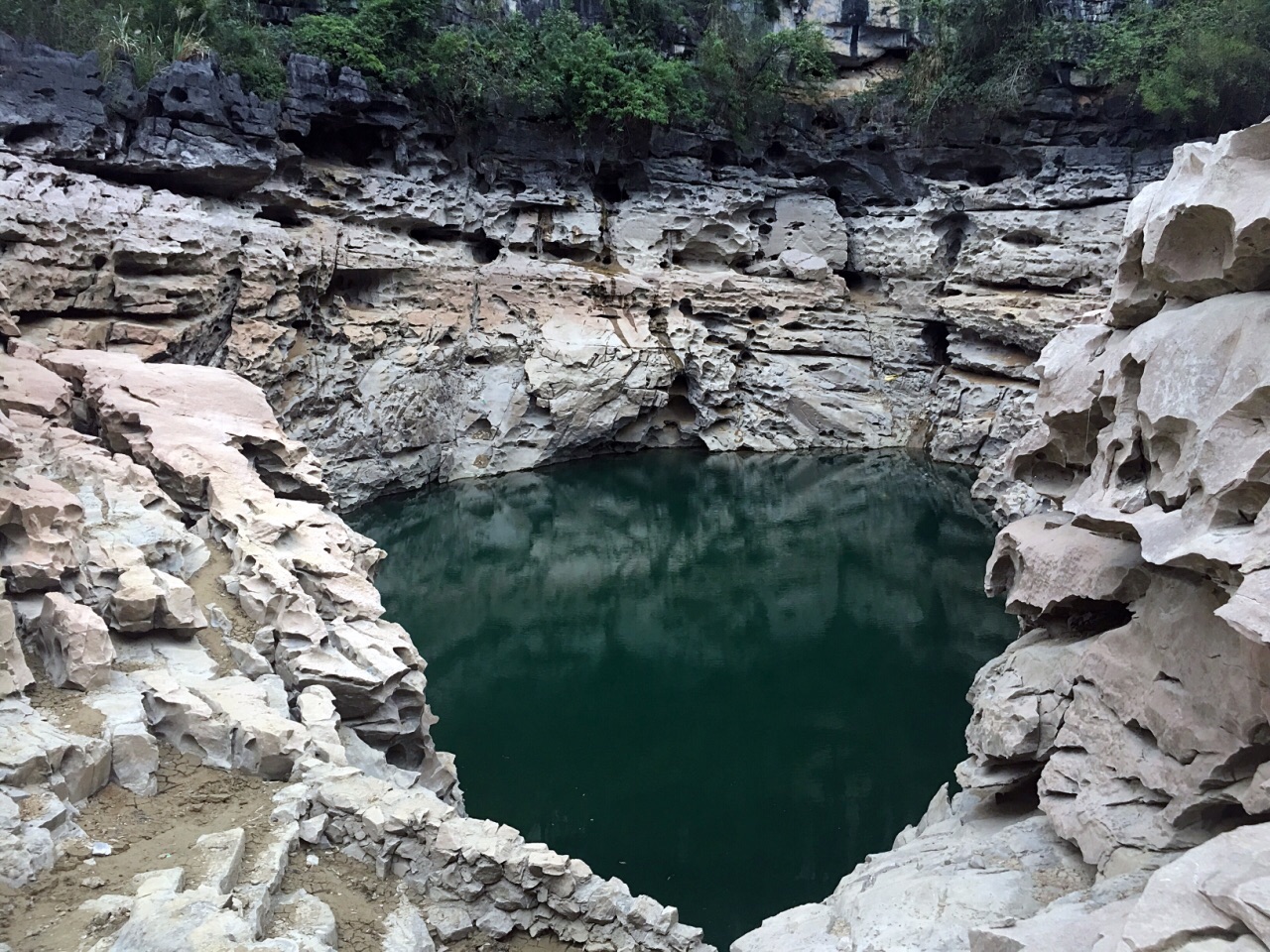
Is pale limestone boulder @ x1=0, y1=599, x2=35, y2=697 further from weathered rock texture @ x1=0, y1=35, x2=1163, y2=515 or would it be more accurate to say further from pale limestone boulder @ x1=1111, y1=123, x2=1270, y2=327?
weathered rock texture @ x1=0, y1=35, x2=1163, y2=515

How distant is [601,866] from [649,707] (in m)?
3.16

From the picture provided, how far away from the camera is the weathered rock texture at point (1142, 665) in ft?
12.3

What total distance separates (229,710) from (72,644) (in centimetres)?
98

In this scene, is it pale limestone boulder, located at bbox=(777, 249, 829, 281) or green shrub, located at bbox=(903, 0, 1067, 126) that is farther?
pale limestone boulder, located at bbox=(777, 249, 829, 281)

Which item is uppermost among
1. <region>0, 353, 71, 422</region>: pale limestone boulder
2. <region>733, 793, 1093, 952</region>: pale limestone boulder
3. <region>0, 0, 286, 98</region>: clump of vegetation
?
<region>0, 0, 286, 98</region>: clump of vegetation

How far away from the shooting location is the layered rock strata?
164 inches

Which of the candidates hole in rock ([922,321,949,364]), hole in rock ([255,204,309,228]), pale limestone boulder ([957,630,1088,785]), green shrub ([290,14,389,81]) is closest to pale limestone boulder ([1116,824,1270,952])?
pale limestone boulder ([957,630,1088,785])

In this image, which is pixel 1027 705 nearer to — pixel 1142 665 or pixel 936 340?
pixel 1142 665

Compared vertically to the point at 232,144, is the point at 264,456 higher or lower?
lower

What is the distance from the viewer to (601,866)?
7672mm

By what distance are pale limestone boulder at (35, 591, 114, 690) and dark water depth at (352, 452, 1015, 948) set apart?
403cm

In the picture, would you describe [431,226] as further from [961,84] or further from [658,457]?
[961,84]

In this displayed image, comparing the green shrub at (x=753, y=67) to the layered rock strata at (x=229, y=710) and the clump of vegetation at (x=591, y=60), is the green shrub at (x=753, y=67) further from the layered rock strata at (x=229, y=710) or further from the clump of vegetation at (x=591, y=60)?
the layered rock strata at (x=229, y=710)

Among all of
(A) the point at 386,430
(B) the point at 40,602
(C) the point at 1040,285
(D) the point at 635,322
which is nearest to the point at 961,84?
(C) the point at 1040,285
